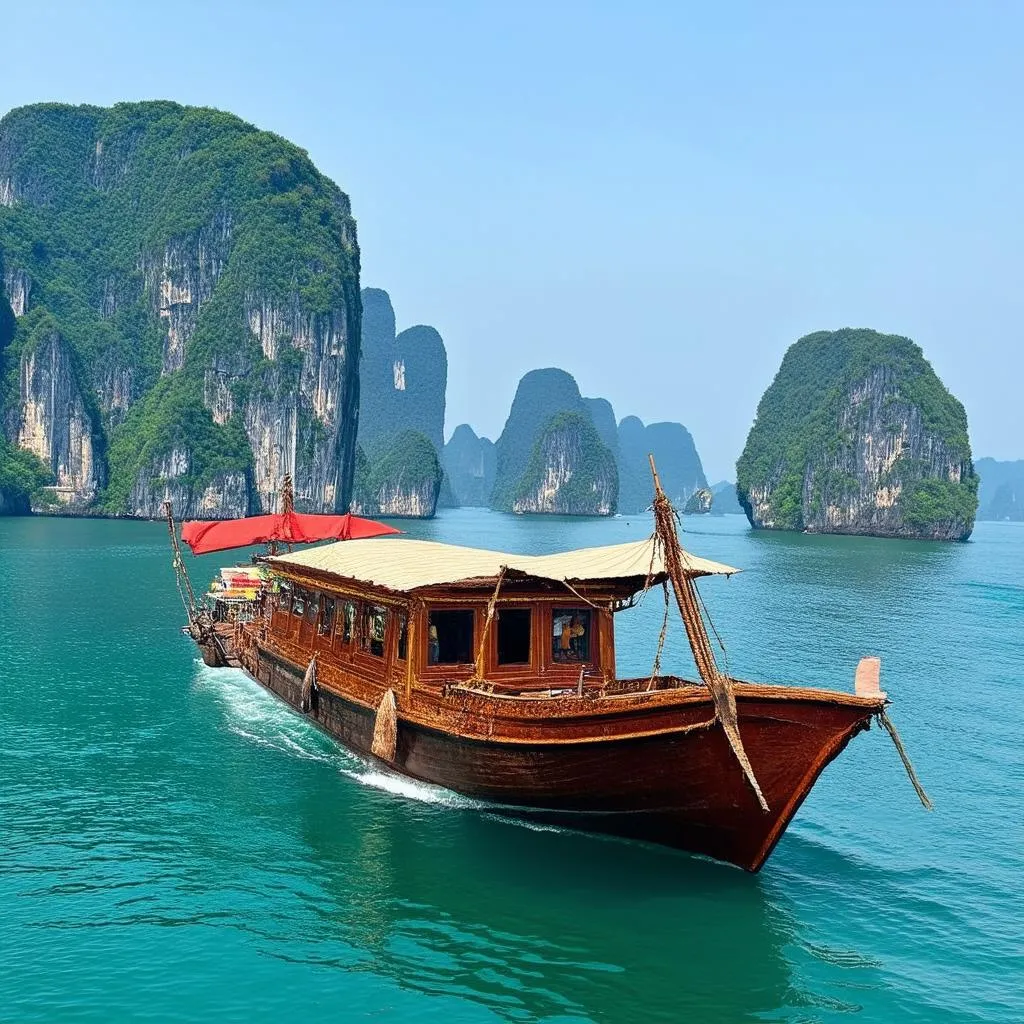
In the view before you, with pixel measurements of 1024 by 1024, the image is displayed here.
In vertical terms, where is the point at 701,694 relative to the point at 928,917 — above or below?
above

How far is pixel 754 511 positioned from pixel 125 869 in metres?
139

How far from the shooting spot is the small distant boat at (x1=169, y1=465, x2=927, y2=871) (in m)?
11.3

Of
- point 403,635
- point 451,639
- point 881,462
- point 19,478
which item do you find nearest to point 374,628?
point 403,635

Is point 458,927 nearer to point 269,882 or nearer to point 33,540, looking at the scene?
point 269,882

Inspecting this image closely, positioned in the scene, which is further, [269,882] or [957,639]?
[957,639]

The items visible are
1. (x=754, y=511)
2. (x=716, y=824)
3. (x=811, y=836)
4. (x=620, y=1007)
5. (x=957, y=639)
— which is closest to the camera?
(x=620, y=1007)

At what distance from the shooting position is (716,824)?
1205 cm

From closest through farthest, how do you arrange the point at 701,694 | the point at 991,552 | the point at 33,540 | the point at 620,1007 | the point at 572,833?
the point at 620,1007 → the point at 701,694 → the point at 572,833 → the point at 33,540 → the point at 991,552

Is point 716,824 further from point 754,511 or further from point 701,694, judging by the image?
point 754,511

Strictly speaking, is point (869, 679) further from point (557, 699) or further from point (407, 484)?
point (407, 484)

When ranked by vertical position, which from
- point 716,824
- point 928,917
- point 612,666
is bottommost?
point 928,917

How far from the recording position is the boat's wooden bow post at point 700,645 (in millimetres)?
11102

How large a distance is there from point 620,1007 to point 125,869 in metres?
6.70

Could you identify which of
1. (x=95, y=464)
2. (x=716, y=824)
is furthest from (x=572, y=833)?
(x=95, y=464)
